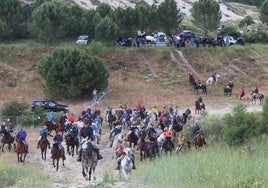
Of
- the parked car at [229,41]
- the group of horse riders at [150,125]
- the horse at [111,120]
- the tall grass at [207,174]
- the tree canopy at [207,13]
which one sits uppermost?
the tree canopy at [207,13]

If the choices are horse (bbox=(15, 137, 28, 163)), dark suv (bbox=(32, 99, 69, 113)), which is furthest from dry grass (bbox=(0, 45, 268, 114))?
horse (bbox=(15, 137, 28, 163))

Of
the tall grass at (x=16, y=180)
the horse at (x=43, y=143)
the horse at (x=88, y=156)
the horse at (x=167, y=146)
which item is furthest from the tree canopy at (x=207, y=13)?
the tall grass at (x=16, y=180)

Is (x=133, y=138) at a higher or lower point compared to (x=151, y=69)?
lower

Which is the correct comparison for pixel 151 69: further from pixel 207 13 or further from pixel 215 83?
pixel 207 13

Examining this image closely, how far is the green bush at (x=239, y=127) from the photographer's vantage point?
32.8 m

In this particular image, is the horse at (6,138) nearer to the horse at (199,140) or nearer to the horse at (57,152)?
the horse at (57,152)

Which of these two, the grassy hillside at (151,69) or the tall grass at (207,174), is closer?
the tall grass at (207,174)

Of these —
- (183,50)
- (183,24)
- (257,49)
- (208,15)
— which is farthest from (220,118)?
(183,24)

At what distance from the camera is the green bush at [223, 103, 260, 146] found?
32781mm

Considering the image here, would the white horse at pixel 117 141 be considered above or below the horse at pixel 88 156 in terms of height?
below

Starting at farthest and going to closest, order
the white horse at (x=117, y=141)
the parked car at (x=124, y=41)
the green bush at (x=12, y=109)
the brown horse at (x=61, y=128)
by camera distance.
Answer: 1. the parked car at (x=124, y=41)
2. the green bush at (x=12, y=109)
3. the brown horse at (x=61, y=128)
4. the white horse at (x=117, y=141)

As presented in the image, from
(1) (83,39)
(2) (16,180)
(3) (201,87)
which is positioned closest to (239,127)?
(2) (16,180)

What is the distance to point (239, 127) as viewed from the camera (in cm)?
3284

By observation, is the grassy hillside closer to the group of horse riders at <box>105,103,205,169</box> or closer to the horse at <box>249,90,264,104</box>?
the horse at <box>249,90,264,104</box>
